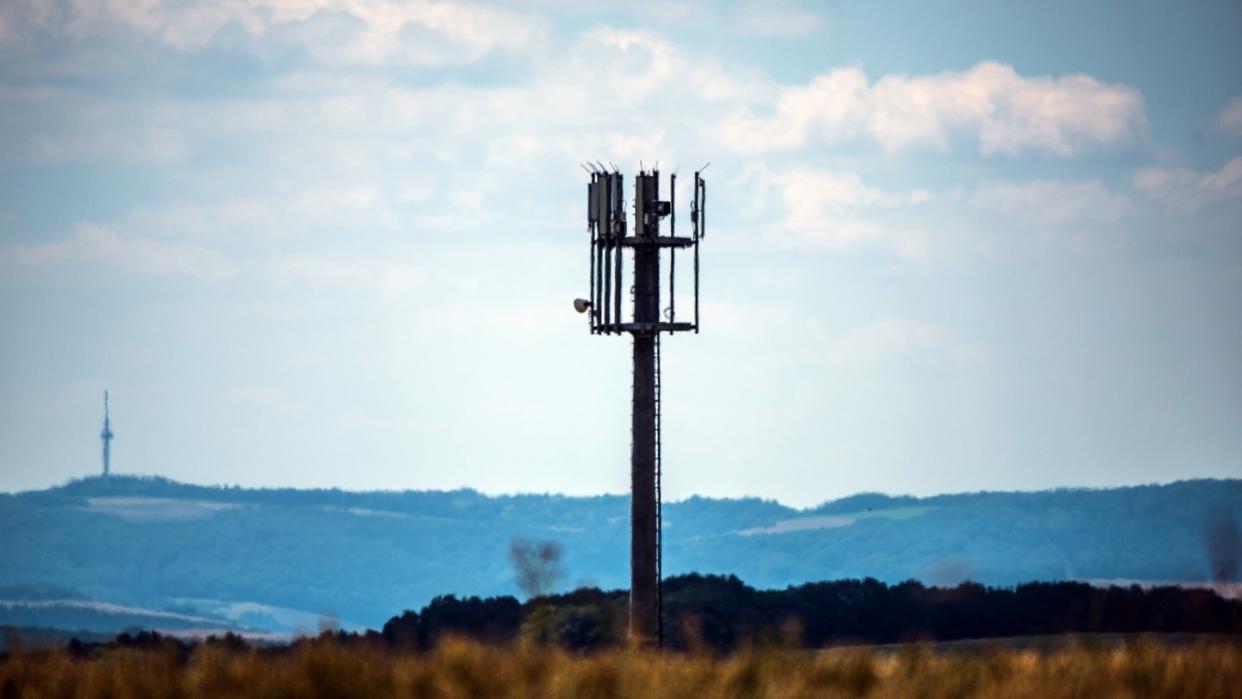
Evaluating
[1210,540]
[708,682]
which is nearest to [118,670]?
[708,682]

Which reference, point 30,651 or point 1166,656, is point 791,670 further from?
point 30,651

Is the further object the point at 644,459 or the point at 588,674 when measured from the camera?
the point at 644,459

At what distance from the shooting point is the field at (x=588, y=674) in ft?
95.8

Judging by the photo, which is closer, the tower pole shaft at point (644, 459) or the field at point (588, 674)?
the field at point (588, 674)

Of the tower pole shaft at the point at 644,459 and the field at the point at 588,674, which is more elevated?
the tower pole shaft at the point at 644,459

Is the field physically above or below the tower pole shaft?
below

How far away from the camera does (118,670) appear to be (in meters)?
30.7

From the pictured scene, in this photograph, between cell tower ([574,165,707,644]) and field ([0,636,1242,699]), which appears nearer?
field ([0,636,1242,699])

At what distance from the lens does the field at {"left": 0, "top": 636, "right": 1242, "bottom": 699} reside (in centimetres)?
2919

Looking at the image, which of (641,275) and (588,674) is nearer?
(588,674)

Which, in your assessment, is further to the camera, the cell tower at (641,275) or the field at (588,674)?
the cell tower at (641,275)

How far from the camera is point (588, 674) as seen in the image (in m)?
29.9

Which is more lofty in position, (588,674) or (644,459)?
(644,459)

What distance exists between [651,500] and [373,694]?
26.3 m
